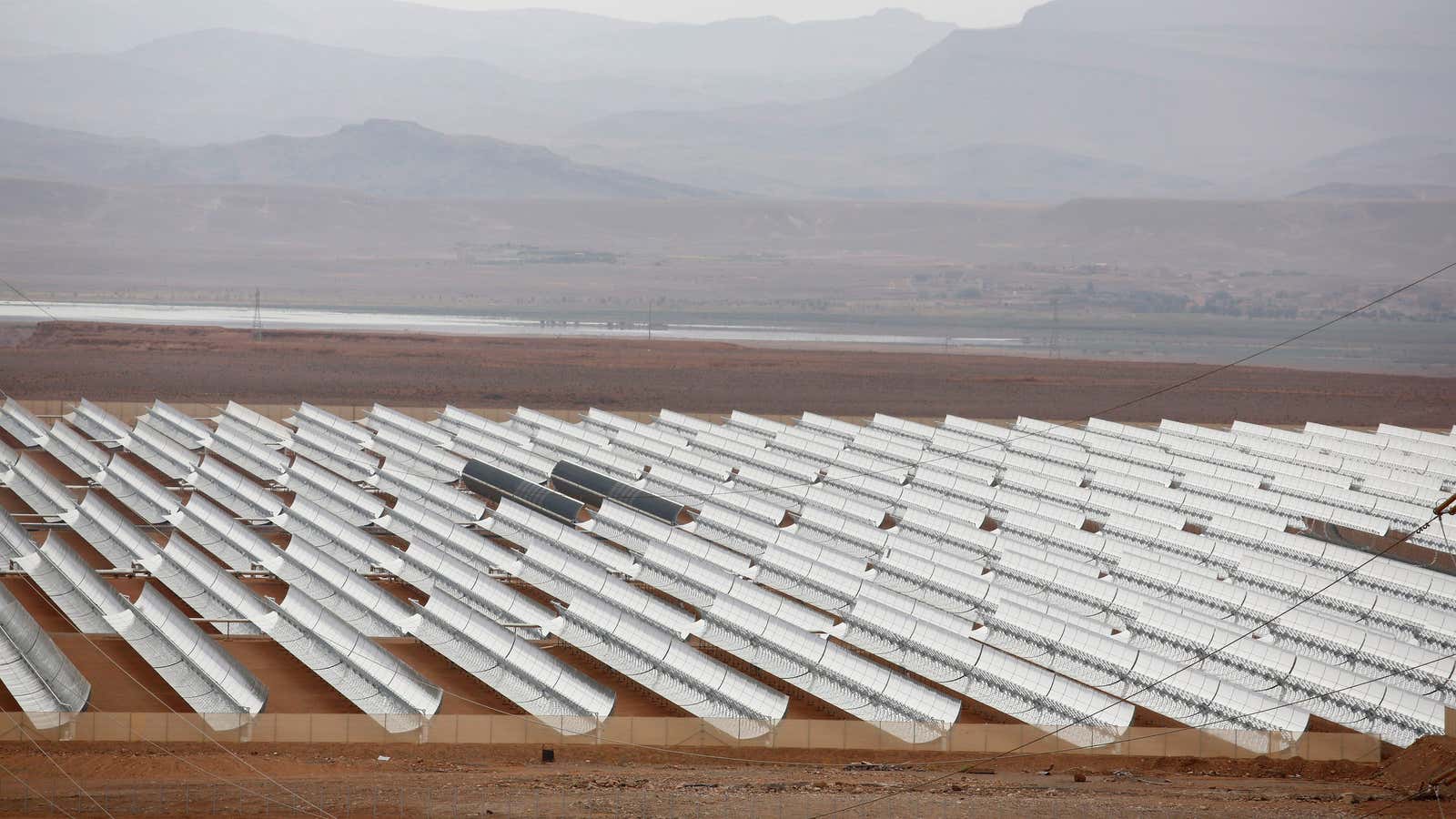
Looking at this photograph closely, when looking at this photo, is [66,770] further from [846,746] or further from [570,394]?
[570,394]

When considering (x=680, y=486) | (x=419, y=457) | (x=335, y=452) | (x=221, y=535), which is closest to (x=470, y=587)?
(x=221, y=535)

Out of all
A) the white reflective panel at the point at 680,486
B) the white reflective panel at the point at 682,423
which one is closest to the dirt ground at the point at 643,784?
the white reflective panel at the point at 680,486

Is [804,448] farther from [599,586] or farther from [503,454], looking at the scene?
[599,586]

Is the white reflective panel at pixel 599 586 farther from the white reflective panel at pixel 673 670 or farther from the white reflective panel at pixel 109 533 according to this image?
the white reflective panel at pixel 109 533

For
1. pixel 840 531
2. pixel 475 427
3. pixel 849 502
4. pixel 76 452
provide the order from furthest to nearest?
pixel 475 427
pixel 76 452
pixel 849 502
pixel 840 531

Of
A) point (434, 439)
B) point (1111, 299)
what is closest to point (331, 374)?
point (434, 439)

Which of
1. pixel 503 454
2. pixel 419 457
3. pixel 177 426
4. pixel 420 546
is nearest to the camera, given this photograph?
pixel 420 546
